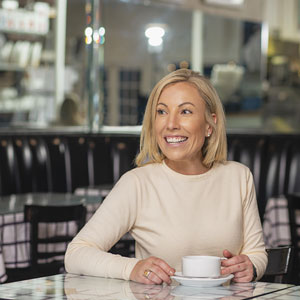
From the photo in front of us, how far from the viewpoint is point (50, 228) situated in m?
3.78


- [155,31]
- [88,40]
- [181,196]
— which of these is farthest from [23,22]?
[181,196]

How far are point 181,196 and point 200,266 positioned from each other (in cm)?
41

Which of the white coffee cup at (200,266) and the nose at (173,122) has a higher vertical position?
the nose at (173,122)

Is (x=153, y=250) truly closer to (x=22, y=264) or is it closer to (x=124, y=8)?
(x=22, y=264)

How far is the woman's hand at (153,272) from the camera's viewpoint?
5.84ft

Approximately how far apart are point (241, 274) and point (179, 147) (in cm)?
43

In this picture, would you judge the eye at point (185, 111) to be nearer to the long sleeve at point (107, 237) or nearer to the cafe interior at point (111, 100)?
the long sleeve at point (107, 237)

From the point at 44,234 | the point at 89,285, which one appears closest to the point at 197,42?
the point at 44,234

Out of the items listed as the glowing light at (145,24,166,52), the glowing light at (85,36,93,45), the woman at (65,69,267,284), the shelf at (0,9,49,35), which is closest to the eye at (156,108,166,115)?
the woman at (65,69,267,284)

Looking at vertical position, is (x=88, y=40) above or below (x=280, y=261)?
above

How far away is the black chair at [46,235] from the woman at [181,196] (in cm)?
140

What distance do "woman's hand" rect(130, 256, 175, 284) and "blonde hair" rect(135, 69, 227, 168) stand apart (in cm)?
46

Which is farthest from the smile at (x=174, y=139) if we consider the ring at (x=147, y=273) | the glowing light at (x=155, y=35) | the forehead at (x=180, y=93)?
the glowing light at (x=155, y=35)

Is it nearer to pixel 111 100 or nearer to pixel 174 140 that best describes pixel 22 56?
pixel 111 100
